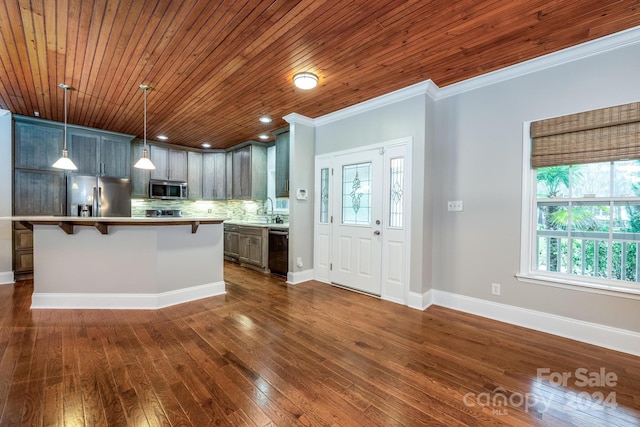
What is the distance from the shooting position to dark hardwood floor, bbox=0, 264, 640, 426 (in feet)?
5.23

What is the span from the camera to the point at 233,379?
1904 mm

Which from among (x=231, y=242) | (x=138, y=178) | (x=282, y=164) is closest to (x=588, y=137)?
(x=282, y=164)

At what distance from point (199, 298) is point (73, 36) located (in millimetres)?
2930

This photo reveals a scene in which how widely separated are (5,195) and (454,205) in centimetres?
653

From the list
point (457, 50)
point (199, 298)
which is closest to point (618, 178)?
point (457, 50)

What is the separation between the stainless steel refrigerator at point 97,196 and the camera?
4.68 m

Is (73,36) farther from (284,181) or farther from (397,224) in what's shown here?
(397,224)

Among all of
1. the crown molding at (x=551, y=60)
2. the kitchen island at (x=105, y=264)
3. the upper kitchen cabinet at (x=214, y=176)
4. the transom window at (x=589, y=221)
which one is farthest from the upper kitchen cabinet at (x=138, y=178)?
the transom window at (x=589, y=221)

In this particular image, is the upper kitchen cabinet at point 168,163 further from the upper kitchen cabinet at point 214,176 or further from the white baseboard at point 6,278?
the white baseboard at point 6,278

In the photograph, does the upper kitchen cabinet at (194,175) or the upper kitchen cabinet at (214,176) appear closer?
the upper kitchen cabinet at (194,175)

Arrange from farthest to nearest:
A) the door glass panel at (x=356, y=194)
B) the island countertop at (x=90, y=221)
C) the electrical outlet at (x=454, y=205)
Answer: the door glass panel at (x=356, y=194)
the electrical outlet at (x=454, y=205)
the island countertop at (x=90, y=221)

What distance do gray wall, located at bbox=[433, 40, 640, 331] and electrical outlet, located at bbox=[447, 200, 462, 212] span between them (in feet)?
0.16

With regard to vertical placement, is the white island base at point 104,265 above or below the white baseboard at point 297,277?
above

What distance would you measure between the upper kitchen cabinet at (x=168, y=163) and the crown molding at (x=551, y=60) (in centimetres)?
540
